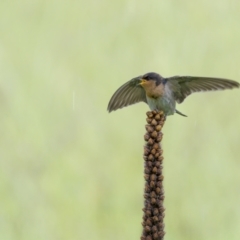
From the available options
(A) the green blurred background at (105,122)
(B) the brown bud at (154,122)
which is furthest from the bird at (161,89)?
(A) the green blurred background at (105,122)

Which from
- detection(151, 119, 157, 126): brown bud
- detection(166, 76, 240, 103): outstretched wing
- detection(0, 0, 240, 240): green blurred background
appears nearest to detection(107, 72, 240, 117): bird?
detection(166, 76, 240, 103): outstretched wing

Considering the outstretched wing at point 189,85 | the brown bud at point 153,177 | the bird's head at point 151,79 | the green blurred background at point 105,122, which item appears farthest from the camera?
the green blurred background at point 105,122

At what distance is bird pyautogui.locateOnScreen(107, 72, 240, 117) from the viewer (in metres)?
1.52

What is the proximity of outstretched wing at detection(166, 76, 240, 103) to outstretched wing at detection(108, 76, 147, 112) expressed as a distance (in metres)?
0.10

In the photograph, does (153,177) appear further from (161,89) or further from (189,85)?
(189,85)

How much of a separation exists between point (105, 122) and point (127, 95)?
30.4 inches

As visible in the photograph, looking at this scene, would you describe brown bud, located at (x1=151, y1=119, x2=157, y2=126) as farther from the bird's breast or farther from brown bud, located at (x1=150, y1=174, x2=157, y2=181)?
the bird's breast

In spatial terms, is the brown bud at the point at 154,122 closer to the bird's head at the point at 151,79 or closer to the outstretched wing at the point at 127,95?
the bird's head at the point at 151,79

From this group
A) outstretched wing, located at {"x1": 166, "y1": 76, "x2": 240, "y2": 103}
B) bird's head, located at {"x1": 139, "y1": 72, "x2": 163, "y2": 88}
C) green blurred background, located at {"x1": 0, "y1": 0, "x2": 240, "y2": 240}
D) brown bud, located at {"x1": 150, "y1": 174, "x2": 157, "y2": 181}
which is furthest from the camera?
green blurred background, located at {"x1": 0, "y1": 0, "x2": 240, "y2": 240}

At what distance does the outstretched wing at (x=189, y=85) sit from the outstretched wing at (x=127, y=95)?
0.32ft

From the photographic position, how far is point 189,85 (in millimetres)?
1711

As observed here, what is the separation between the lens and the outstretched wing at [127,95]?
1.65 meters

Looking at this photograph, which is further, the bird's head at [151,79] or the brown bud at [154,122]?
the bird's head at [151,79]

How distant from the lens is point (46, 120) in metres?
2.40
